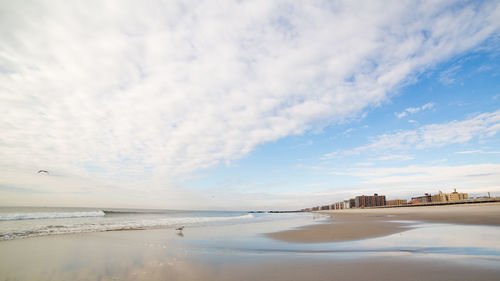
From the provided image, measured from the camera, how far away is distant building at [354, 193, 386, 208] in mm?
142750

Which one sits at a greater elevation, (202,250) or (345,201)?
(202,250)

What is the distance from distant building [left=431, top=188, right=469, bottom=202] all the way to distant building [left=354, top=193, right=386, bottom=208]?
57.4m

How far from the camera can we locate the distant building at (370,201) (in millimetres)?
142750

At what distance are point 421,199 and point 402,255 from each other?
119 meters

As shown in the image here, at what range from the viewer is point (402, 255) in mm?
6629

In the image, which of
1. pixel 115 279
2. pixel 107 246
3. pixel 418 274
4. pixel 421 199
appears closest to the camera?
pixel 418 274

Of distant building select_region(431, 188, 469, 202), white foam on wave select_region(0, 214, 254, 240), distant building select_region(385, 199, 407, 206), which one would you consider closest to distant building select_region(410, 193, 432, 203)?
distant building select_region(431, 188, 469, 202)

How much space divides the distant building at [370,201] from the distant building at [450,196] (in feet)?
188

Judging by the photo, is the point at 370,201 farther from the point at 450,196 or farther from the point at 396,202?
the point at 450,196

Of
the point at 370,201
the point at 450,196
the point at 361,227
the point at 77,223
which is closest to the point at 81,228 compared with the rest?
the point at 77,223

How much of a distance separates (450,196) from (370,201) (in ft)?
245

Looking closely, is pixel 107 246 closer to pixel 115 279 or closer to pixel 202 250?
pixel 202 250

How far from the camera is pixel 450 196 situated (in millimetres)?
74688

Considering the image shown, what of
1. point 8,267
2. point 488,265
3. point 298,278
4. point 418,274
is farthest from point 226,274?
point 8,267
